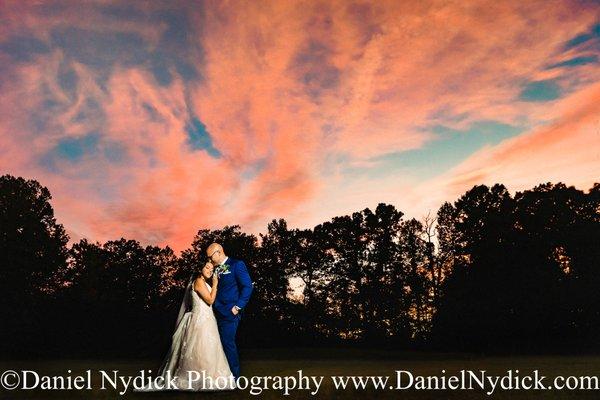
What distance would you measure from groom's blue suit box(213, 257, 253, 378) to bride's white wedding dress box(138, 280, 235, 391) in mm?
201

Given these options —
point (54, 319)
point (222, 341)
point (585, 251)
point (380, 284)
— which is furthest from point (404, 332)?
point (222, 341)

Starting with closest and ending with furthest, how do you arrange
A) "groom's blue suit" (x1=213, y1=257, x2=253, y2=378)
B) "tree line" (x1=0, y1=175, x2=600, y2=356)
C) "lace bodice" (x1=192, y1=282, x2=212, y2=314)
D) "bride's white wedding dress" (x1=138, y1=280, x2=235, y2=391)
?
"bride's white wedding dress" (x1=138, y1=280, x2=235, y2=391) → "lace bodice" (x1=192, y1=282, x2=212, y2=314) → "groom's blue suit" (x1=213, y1=257, x2=253, y2=378) → "tree line" (x1=0, y1=175, x2=600, y2=356)

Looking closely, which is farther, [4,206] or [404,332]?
[404,332]

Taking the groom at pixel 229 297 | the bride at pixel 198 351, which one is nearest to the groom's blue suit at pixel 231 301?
the groom at pixel 229 297

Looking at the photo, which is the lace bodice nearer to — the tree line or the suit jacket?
the suit jacket

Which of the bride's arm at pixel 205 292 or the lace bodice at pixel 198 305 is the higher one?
the bride's arm at pixel 205 292

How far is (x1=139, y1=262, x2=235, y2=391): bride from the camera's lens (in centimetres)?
962

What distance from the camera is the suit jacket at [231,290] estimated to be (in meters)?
10.4

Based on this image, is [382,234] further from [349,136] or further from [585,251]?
[349,136]

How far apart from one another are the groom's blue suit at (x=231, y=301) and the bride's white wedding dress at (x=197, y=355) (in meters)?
0.20

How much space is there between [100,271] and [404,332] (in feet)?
138

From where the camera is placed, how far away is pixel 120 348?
148 ft

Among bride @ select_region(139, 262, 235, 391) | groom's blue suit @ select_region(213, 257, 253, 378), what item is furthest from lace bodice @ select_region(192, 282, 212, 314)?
groom's blue suit @ select_region(213, 257, 253, 378)

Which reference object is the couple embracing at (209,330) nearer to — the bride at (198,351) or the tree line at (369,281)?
the bride at (198,351)
